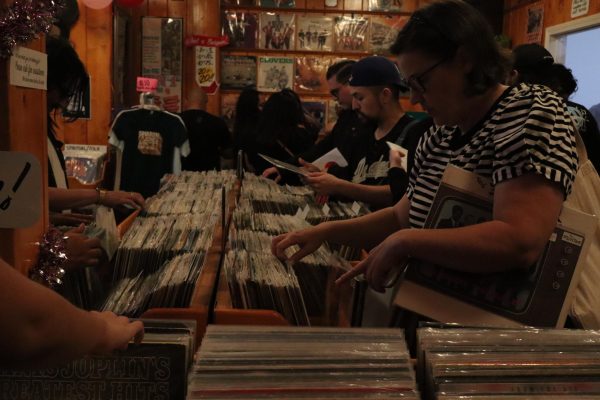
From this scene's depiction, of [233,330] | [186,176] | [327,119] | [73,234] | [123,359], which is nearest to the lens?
[123,359]

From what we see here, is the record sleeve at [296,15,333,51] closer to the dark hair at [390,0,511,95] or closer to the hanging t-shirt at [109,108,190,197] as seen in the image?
the hanging t-shirt at [109,108,190,197]

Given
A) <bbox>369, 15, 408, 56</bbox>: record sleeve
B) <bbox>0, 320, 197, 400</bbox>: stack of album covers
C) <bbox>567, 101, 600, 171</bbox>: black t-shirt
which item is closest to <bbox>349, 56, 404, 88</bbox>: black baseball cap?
<bbox>567, 101, 600, 171</bbox>: black t-shirt

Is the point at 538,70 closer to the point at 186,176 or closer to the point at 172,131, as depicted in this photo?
the point at 186,176

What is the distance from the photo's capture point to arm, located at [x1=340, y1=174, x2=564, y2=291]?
1111 mm

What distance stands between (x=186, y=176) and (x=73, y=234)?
2.01 metres

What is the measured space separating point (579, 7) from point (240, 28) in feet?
11.7

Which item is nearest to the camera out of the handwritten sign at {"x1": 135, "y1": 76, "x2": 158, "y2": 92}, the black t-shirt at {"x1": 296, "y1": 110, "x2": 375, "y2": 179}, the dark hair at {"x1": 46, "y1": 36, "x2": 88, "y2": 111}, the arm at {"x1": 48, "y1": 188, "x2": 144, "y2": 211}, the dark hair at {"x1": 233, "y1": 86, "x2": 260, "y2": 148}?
the dark hair at {"x1": 46, "y1": 36, "x2": 88, "y2": 111}

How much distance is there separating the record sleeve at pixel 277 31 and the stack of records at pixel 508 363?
263 inches

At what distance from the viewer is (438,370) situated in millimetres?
856

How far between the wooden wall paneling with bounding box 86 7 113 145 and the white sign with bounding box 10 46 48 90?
197 inches

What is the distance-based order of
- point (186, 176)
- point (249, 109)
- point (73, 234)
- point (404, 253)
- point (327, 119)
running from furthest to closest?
point (327, 119), point (249, 109), point (186, 176), point (73, 234), point (404, 253)

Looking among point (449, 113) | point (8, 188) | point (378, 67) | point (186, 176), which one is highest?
point (378, 67)

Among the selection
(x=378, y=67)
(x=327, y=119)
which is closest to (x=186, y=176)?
(x=378, y=67)

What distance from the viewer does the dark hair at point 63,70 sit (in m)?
2.11
